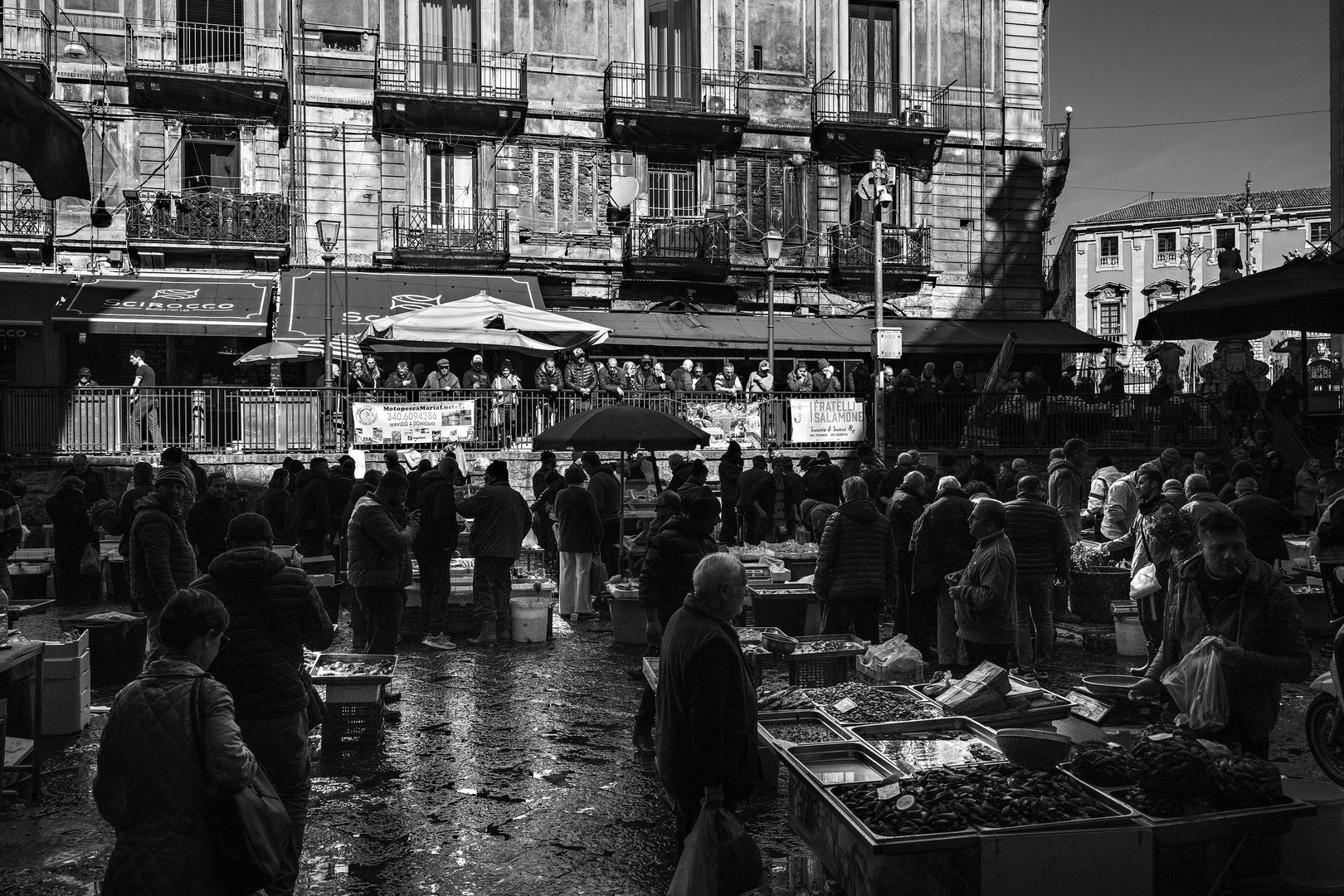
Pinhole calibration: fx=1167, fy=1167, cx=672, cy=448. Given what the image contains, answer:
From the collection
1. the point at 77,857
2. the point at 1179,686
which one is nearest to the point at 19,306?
the point at 77,857

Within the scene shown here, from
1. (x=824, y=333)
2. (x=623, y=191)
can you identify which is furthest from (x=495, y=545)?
(x=824, y=333)

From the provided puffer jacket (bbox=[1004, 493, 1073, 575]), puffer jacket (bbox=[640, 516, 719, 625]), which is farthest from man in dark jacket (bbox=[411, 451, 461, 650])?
puffer jacket (bbox=[1004, 493, 1073, 575])

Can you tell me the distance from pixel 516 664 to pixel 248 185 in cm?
1874

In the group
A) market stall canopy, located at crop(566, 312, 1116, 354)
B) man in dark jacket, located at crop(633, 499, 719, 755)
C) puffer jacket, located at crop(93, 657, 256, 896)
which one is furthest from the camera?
market stall canopy, located at crop(566, 312, 1116, 354)

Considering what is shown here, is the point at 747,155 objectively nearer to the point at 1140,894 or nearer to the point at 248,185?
the point at 248,185

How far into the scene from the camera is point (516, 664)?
35.6 feet

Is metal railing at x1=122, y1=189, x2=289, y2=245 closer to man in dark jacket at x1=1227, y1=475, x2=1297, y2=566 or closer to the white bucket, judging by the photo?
the white bucket

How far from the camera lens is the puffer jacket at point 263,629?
502 cm

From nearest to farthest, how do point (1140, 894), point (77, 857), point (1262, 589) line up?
point (1140, 894) → point (1262, 589) → point (77, 857)

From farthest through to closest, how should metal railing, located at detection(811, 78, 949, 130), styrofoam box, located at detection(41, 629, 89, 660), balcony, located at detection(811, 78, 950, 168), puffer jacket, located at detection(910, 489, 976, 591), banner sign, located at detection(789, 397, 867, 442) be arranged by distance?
metal railing, located at detection(811, 78, 949, 130)
balcony, located at detection(811, 78, 950, 168)
banner sign, located at detection(789, 397, 867, 442)
puffer jacket, located at detection(910, 489, 976, 591)
styrofoam box, located at detection(41, 629, 89, 660)

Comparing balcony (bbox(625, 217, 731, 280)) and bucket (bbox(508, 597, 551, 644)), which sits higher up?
balcony (bbox(625, 217, 731, 280))

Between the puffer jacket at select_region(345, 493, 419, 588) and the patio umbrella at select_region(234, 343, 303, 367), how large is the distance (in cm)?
1326

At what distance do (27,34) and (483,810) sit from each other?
79.3 ft

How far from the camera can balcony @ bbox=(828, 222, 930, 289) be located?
29.2 meters
